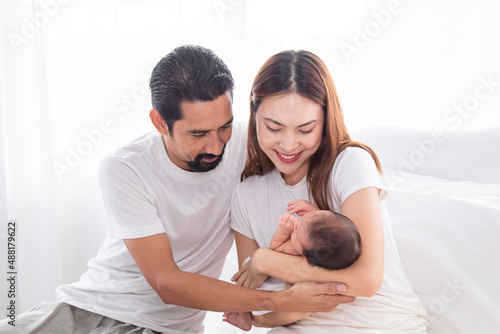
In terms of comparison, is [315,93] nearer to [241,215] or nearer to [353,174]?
[353,174]

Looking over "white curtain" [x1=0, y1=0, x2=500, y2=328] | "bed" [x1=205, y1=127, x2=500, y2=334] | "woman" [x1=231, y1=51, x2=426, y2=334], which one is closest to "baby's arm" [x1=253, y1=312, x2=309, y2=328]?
"woman" [x1=231, y1=51, x2=426, y2=334]

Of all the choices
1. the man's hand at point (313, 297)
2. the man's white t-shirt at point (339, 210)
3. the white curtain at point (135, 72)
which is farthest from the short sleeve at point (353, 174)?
the white curtain at point (135, 72)

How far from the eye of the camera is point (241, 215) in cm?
178

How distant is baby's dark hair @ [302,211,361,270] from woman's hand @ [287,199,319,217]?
0.42ft

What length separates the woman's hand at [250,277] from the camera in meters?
1.62

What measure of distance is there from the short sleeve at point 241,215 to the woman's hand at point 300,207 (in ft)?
0.70

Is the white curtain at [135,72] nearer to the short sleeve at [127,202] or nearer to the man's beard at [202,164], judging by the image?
the man's beard at [202,164]

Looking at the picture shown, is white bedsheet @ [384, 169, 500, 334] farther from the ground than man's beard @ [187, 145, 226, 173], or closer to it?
closer to it

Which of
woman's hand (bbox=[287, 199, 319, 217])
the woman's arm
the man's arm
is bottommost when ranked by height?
the man's arm

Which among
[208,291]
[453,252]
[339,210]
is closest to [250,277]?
[208,291]

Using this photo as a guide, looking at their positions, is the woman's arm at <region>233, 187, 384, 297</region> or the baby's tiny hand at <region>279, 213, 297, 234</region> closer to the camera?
the woman's arm at <region>233, 187, 384, 297</region>

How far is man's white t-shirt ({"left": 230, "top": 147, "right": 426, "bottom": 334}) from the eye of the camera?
4.90ft

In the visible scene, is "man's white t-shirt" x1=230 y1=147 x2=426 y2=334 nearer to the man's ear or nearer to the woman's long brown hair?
the woman's long brown hair

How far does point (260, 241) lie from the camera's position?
5.82 ft
